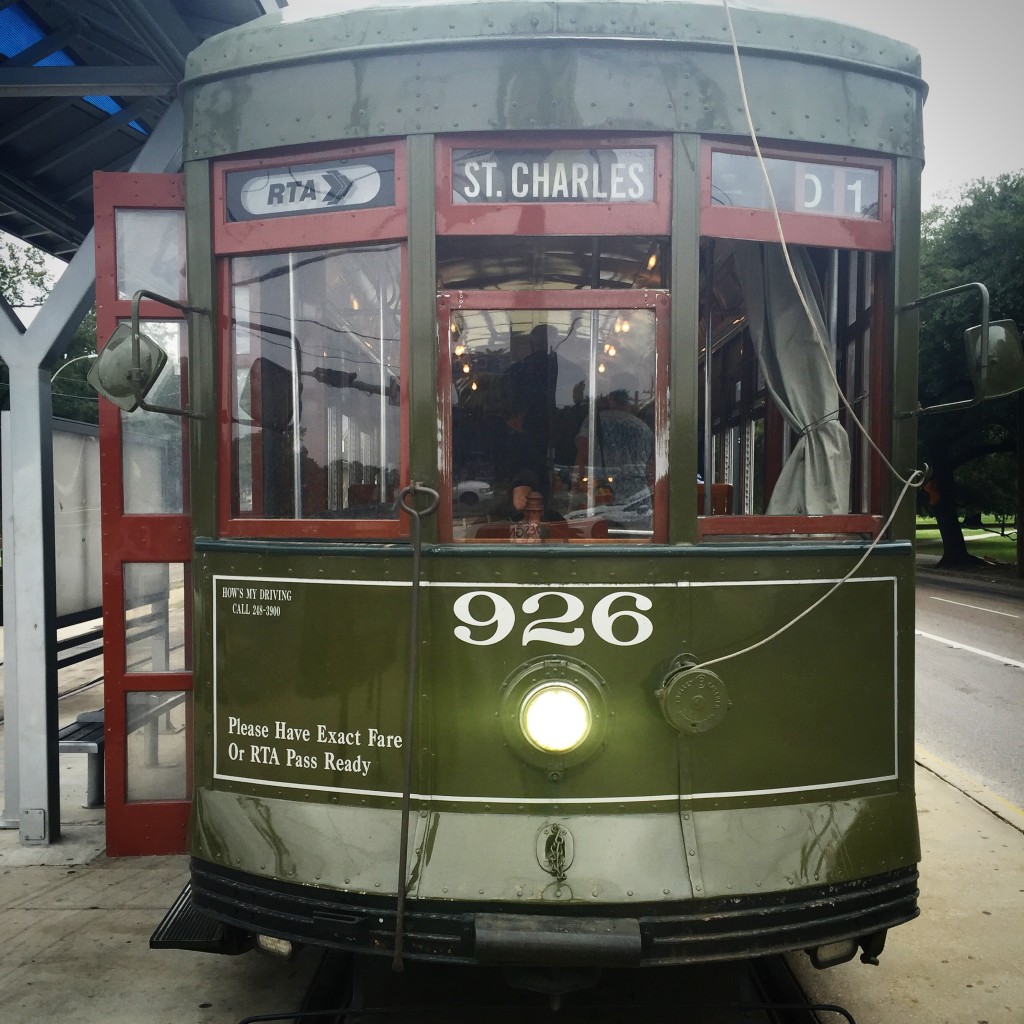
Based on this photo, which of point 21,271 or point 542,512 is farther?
point 21,271

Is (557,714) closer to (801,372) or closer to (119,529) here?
(801,372)

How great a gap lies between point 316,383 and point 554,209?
3.12 feet

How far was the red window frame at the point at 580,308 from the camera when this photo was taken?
289 cm

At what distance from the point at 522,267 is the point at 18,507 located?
10.7 ft

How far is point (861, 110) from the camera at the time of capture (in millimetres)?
3074

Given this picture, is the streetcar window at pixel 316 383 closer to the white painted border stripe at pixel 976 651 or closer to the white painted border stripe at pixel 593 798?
the white painted border stripe at pixel 593 798

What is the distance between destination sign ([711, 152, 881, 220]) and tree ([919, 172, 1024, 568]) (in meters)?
15.2

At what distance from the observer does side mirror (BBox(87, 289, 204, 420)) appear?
291 centimetres

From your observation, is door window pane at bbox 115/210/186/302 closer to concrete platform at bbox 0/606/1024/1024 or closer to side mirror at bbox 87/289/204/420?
side mirror at bbox 87/289/204/420

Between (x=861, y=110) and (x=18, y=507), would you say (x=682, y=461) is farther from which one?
(x=18, y=507)

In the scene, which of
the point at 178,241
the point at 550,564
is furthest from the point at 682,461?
the point at 178,241

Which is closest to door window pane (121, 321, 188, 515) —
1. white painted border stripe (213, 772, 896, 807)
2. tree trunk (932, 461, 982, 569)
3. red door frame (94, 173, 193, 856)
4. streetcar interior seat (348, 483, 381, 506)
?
red door frame (94, 173, 193, 856)

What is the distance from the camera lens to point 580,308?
2895 millimetres

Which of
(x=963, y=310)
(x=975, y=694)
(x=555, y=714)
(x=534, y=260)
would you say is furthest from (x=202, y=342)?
(x=963, y=310)
